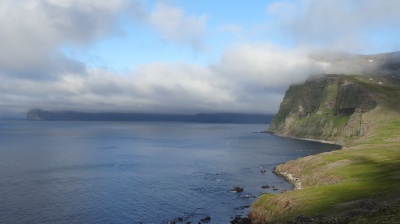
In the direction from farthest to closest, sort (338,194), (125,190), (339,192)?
(125,190) → (339,192) → (338,194)

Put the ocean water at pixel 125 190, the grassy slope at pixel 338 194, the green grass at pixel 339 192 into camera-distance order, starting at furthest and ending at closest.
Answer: the ocean water at pixel 125 190
the green grass at pixel 339 192
the grassy slope at pixel 338 194

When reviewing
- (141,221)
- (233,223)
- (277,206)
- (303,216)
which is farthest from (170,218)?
(303,216)

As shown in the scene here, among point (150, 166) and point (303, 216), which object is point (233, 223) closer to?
point (303, 216)

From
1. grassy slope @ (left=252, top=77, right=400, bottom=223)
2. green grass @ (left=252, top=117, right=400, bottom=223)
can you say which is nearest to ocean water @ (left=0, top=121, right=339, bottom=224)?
grassy slope @ (left=252, top=77, right=400, bottom=223)

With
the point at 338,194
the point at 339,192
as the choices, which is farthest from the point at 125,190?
the point at 338,194

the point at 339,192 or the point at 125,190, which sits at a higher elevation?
the point at 339,192

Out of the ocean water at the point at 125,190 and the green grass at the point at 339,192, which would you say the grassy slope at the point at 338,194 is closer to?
the green grass at the point at 339,192

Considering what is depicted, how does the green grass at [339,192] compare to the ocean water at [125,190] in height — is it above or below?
above

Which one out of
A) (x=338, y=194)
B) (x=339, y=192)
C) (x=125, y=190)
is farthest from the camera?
(x=125, y=190)

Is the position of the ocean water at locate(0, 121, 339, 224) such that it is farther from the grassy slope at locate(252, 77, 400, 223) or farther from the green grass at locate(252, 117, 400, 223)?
the green grass at locate(252, 117, 400, 223)

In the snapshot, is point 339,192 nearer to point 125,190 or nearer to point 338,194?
point 338,194

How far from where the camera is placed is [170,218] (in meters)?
94.0

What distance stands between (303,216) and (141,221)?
139 ft

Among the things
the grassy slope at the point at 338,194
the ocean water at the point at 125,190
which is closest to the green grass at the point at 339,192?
the grassy slope at the point at 338,194
